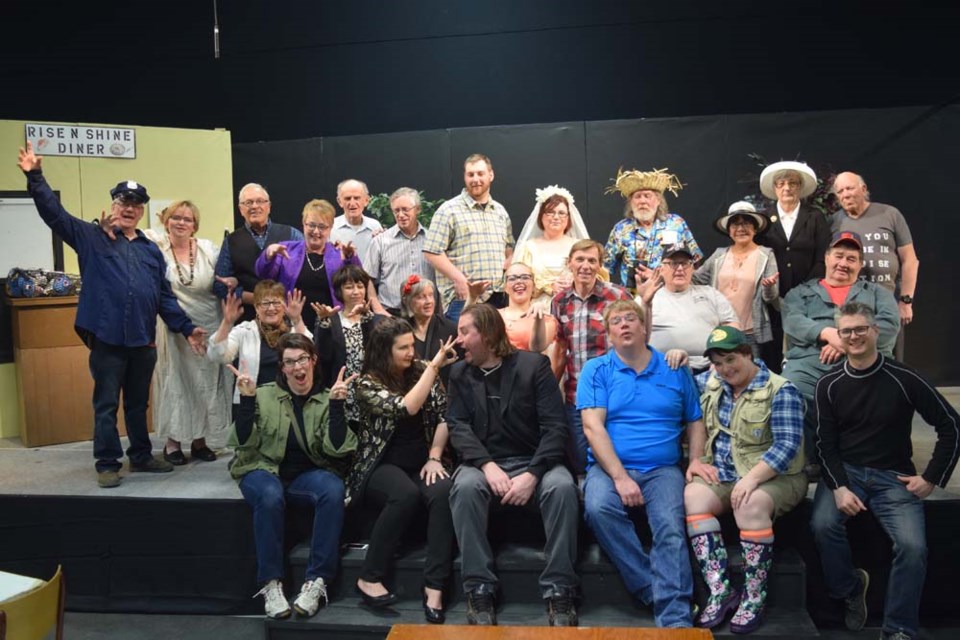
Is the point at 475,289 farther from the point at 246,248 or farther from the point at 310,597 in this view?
the point at 310,597

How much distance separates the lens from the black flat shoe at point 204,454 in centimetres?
462

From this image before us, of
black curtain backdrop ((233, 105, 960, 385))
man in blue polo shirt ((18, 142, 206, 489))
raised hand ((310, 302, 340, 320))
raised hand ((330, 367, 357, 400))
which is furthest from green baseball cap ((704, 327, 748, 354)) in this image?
black curtain backdrop ((233, 105, 960, 385))

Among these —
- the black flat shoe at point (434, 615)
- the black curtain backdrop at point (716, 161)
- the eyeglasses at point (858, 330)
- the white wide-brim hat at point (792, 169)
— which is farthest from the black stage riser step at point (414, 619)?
the black curtain backdrop at point (716, 161)

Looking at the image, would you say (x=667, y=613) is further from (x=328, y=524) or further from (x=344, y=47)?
(x=344, y=47)

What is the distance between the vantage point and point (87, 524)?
4059 mm

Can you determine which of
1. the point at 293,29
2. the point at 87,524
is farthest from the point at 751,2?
the point at 87,524

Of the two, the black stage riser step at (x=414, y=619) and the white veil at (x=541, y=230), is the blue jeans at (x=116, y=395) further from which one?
the white veil at (x=541, y=230)

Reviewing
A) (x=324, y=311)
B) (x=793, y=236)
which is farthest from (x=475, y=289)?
(x=793, y=236)

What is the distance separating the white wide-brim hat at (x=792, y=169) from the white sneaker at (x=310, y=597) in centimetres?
299

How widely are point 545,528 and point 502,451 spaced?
14.3 inches

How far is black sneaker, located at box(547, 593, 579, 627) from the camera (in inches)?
133

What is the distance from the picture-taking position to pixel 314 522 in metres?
3.66

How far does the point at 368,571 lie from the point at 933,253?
4.67m

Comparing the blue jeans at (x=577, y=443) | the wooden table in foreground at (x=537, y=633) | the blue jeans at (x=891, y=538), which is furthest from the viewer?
the blue jeans at (x=577, y=443)
